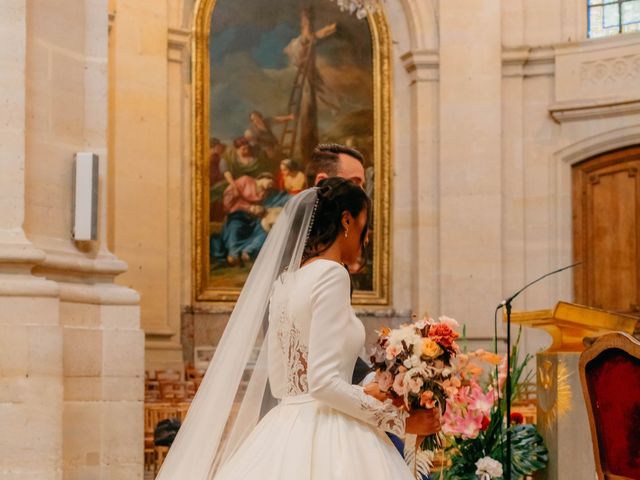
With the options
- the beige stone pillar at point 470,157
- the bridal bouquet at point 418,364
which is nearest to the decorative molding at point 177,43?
the beige stone pillar at point 470,157

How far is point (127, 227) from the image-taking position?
13.5m

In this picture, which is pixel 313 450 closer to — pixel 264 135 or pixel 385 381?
pixel 385 381

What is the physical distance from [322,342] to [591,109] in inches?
420

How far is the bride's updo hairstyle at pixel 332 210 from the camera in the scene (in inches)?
174

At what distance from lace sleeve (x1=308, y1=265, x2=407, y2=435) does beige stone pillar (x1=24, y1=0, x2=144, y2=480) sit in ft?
13.1

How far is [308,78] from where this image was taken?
15.1 metres

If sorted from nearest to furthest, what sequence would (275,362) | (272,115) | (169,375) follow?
1. (275,362)
2. (169,375)
3. (272,115)

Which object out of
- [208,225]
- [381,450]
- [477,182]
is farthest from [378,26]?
[381,450]

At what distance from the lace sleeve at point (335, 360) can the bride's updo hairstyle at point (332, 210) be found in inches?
7.9

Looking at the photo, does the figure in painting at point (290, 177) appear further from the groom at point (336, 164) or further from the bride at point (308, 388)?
the bride at point (308, 388)

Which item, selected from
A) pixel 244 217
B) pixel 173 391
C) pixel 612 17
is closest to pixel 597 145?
pixel 612 17

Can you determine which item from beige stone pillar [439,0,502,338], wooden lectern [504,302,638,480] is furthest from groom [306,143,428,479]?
beige stone pillar [439,0,502,338]

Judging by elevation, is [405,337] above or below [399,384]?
above

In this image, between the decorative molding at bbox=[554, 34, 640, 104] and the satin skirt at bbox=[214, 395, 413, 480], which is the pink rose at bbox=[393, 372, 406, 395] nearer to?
the satin skirt at bbox=[214, 395, 413, 480]
